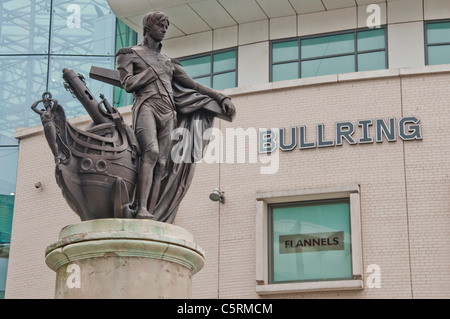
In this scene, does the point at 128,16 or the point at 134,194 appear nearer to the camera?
the point at 134,194

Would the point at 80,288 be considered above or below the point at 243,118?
below

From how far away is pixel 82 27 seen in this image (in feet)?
107

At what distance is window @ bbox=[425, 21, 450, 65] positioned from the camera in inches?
1101

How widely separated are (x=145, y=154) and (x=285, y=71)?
17991mm

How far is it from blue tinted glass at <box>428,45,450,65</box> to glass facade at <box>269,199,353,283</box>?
4909 millimetres

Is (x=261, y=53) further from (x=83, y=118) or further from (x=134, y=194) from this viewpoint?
(x=134, y=194)

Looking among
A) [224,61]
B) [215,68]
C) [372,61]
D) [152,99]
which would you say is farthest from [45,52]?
[152,99]

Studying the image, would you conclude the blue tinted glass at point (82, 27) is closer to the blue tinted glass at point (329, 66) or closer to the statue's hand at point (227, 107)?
the blue tinted glass at point (329, 66)

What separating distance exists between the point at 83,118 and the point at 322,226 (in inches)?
316

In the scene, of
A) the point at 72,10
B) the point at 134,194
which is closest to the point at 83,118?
the point at 72,10

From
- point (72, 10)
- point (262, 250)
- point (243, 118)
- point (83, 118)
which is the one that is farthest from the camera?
point (72, 10)

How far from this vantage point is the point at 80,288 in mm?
10812

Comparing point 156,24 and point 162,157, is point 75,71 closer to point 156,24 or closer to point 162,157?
point 156,24

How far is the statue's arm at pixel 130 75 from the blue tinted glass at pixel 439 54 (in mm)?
17186
